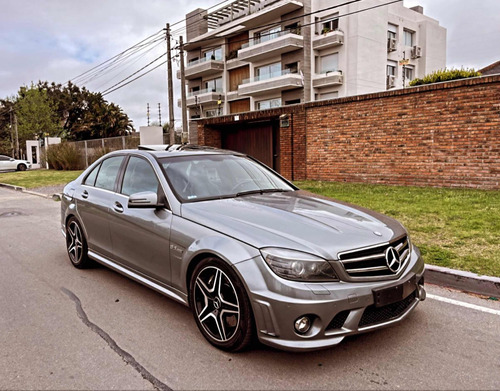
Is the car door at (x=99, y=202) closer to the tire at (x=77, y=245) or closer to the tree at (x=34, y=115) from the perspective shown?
the tire at (x=77, y=245)

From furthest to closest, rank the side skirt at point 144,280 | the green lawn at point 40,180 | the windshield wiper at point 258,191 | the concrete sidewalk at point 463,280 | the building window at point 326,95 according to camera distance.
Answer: the building window at point 326,95, the green lawn at point 40,180, the concrete sidewalk at point 463,280, the windshield wiper at point 258,191, the side skirt at point 144,280

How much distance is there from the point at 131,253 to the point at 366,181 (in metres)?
9.75

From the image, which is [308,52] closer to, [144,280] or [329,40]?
[329,40]

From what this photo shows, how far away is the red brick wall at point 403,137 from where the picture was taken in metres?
10.1

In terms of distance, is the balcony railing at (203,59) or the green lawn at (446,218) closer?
the green lawn at (446,218)

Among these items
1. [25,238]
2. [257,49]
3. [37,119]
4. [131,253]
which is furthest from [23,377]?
[37,119]

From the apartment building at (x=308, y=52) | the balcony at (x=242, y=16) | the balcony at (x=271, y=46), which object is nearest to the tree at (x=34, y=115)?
the apartment building at (x=308, y=52)

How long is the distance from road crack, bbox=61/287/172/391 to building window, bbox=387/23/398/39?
38.8 meters

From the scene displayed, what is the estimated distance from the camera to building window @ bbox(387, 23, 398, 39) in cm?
3691

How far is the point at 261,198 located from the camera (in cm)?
381

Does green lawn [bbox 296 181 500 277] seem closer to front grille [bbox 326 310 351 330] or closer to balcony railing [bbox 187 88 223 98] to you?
front grille [bbox 326 310 351 330]

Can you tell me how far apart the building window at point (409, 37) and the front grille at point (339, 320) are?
41.3 m

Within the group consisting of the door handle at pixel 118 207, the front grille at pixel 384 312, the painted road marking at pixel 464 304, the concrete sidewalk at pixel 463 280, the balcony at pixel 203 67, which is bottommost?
the painted road marking at pixel 464 304

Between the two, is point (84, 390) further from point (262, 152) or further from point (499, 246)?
point (262, 152)
